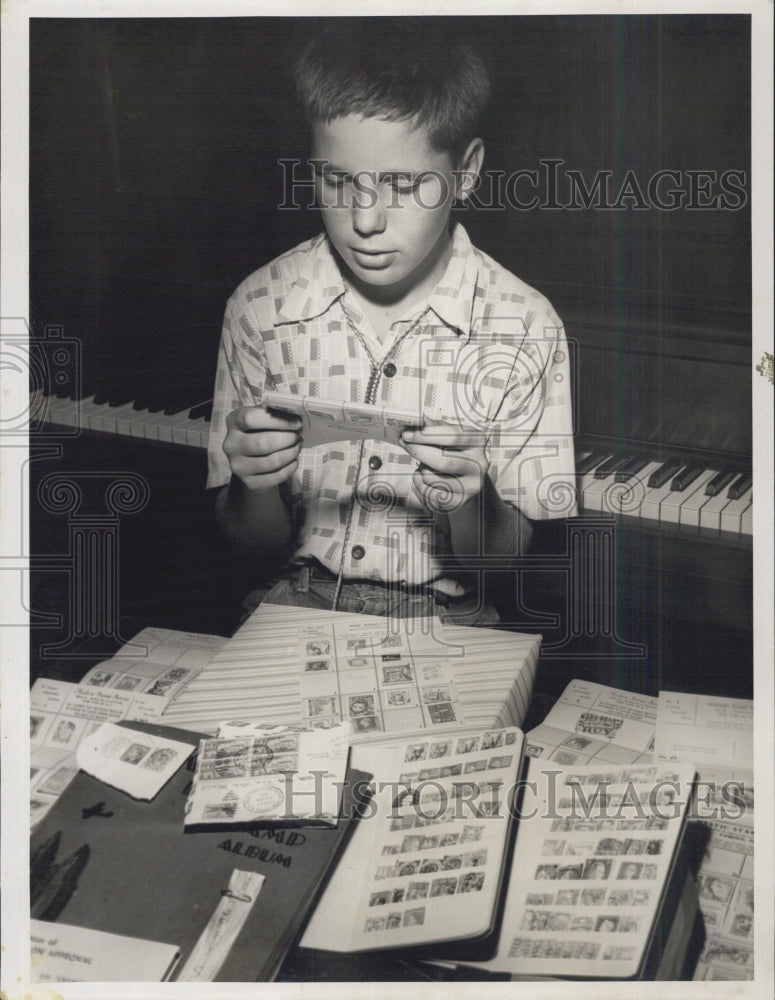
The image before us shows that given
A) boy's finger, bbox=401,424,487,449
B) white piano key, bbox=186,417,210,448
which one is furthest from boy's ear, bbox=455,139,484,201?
white piano key, bbox=186,417,210,448

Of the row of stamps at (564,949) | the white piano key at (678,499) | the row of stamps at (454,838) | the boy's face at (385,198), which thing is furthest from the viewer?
the white piano key at (678,499)

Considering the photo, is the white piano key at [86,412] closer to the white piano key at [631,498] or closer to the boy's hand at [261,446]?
the boy's hand at [261,446]

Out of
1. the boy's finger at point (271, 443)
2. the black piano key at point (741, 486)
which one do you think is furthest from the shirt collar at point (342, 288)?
the black piano key at point (741, 486)

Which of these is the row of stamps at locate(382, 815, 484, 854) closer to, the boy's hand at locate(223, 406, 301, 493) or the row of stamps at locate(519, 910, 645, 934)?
the row of stamps at locate(519, 910, 645, 934)

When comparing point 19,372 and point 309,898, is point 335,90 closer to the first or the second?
point 19,372

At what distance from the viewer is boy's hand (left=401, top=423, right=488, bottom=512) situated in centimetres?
180

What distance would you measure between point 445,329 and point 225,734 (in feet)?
2.68

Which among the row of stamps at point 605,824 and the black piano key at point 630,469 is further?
the black piano key at point 630,469

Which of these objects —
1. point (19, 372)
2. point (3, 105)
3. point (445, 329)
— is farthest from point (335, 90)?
point (19, 372)

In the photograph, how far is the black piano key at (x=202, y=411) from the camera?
1942 mm

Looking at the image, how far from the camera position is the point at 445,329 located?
6.19 ft

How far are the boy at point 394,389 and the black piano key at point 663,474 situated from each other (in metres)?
0.16

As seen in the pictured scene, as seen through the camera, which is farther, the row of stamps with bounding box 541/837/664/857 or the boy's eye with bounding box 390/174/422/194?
the boy's eye with bounding box 390/174/422/194

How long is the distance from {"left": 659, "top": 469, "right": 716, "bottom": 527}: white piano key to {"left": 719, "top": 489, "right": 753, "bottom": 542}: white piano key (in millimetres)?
51
